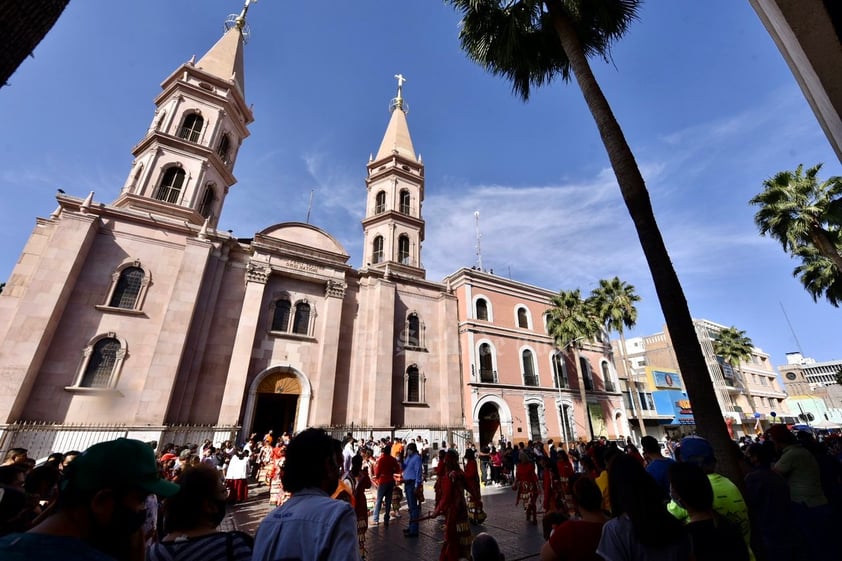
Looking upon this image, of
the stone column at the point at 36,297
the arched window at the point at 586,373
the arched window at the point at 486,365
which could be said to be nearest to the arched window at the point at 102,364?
the stone column at the point at 36,297

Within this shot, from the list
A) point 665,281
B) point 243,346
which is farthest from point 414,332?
point 665,281

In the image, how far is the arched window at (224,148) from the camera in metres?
19.8

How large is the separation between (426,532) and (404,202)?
2028 cm

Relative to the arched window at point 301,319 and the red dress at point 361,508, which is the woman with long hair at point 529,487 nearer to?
the red dress at point 361,508

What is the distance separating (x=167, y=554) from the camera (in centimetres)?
165

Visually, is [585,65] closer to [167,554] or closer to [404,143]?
[167,554]

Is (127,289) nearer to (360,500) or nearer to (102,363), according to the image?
(102,363)

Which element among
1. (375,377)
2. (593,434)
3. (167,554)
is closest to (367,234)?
(375,377)

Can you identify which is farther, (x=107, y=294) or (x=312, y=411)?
(x=312, y=411)

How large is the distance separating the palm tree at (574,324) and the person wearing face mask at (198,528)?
24659mm

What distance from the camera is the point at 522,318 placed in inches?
993

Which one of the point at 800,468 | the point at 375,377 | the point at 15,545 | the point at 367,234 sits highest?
the point at 367,234

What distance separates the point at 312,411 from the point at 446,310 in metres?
9.47

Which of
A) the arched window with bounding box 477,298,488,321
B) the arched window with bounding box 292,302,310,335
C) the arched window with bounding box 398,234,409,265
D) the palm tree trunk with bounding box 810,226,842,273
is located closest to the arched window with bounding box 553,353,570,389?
the arched window with bounding box 477,298,488,321
